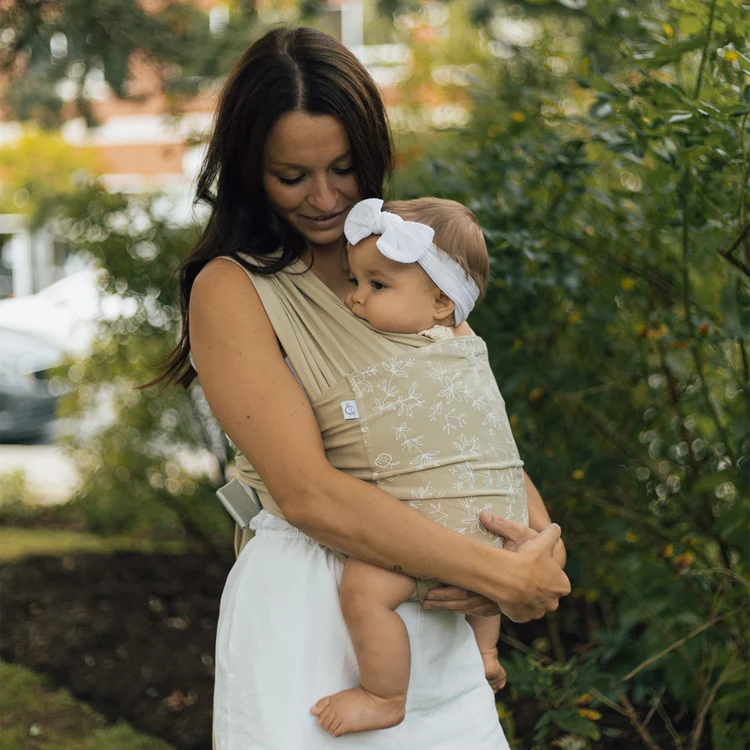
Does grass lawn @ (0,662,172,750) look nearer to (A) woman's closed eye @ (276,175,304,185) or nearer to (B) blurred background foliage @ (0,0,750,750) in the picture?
(B) blurred background foliage @ (0,0,750,750)

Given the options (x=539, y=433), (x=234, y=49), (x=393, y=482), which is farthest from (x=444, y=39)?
(x=393, y=482)

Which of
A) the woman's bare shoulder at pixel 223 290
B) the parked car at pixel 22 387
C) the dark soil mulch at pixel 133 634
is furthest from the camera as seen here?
the parked car at pixel 22 387

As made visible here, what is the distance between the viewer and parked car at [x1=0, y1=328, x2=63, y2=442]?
34.0 ft

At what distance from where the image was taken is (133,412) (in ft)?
17.6

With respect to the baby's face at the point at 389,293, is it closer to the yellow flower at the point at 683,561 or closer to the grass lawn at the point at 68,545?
the yellow flower at the point at 683,561

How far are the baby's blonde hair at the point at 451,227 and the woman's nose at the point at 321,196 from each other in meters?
0.11

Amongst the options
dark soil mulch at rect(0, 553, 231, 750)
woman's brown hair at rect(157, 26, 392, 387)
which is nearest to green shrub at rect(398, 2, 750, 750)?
woman's brown hair at rect(157, 26, 392, 387)

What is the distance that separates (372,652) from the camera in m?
1.76

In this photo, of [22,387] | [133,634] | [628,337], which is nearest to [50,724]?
[133,634]

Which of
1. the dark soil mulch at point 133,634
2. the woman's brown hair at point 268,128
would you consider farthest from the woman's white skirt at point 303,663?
the dark soil mulch at point 133,634

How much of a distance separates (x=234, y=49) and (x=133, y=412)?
6.51 feet

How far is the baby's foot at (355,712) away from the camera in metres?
1.76

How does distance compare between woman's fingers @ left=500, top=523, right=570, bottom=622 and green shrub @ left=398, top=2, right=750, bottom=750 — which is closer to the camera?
woman's fingers @ left=500, top=523, right=570, bottom=622

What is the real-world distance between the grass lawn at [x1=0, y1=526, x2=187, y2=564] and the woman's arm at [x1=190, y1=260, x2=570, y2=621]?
3.95 metres
